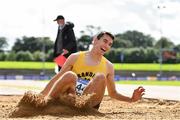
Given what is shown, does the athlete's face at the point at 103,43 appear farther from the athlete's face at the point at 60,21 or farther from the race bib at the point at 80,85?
the athlete's face at the point at 60,21

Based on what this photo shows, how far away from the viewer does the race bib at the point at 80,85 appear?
7.32 meters

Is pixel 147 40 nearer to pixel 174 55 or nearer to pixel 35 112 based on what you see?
pixel 174 55

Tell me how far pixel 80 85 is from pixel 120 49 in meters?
115

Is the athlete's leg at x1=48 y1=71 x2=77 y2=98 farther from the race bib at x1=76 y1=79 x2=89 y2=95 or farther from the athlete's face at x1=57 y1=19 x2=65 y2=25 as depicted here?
the athlete's face at x1=57 y1=19 x2=65 y2=25

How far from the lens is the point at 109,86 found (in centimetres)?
776

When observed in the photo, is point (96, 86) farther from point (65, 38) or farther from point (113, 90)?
point (65, 38)

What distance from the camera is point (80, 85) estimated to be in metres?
7.35

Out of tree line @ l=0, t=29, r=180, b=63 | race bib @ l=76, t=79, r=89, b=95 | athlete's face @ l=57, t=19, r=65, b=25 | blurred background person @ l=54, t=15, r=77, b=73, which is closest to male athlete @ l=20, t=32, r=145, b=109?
race bib @ l=76, t=79, r=89, b=95

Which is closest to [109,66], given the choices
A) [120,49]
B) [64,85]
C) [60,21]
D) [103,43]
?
[103,43]

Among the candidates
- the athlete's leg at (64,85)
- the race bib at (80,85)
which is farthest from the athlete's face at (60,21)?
the athlete's leg at (64,85)

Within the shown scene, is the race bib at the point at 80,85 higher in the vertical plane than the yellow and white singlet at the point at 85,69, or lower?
lower

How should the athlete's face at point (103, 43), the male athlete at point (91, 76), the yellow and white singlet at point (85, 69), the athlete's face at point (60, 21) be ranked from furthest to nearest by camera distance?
1. the athlete's face at point (60, 21)
2. the yellow and white singlet at point (85, 69)
3. the athlete's face at point (103, 43)
4. the male athlete at point (91, 76)

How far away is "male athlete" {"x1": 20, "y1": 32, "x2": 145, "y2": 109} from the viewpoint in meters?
6.84

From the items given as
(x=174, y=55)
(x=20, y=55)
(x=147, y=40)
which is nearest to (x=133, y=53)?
(x=174, y=55)
